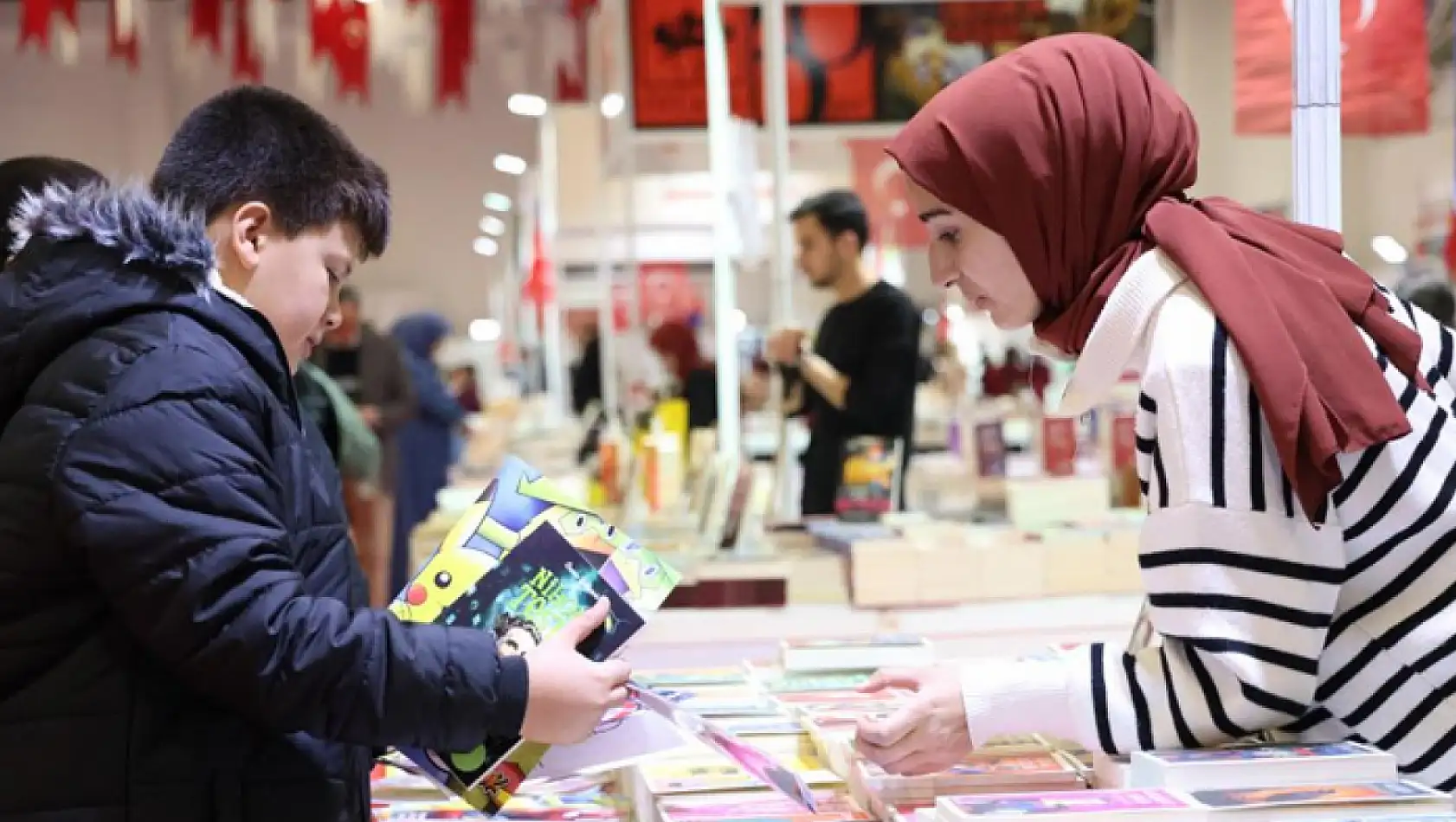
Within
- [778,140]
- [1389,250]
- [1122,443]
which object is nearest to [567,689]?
[1122,443]

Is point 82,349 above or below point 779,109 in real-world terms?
below

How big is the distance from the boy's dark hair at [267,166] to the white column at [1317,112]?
1251 millimetres

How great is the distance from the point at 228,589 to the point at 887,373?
352 centimetres

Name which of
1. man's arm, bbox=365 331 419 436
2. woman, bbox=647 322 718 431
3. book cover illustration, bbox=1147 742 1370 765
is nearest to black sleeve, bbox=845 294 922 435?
book cover illustration, bbox=1147 742 1370 765

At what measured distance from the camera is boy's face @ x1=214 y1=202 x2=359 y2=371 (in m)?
1.85

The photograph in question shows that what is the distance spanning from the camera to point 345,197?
6.24ft

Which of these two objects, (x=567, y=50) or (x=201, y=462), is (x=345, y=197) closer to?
(x=201, y=462)

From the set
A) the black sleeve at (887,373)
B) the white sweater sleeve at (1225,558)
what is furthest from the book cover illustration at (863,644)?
the black sleeve at (887,373)

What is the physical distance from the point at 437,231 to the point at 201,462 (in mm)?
19580

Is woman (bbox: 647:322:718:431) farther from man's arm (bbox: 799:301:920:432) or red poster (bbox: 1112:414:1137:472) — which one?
red poster (bbox: 1112:414:1137:472)

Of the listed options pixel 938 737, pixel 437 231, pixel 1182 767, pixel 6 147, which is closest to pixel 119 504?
pixel 938 737

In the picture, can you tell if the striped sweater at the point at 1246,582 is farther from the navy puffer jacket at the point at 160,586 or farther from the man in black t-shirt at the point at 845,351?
the man in black t-shirt at the point at 845,351

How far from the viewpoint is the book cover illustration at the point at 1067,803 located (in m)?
1.49

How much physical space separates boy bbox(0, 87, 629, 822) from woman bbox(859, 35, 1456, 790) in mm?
513
